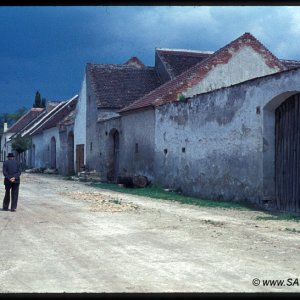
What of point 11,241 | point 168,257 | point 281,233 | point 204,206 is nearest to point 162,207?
point 204,206

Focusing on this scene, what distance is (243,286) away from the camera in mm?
5527

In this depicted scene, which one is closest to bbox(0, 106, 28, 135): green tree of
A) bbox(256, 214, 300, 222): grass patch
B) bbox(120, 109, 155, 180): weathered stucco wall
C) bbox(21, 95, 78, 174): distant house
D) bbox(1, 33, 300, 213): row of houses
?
bbox(21, 95, 78, 174): distant house

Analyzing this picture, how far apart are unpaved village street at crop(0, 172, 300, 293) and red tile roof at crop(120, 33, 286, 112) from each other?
10558mm

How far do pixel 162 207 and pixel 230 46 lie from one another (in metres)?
12.0

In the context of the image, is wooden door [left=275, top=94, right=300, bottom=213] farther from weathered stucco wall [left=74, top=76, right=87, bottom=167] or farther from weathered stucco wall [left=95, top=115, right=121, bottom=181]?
weathered stucco wall [left=74, top=76, right=87, bottom=167]

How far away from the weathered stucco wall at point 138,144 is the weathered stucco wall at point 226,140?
168cm

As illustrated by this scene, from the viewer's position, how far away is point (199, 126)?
18.5 m

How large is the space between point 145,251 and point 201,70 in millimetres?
16876

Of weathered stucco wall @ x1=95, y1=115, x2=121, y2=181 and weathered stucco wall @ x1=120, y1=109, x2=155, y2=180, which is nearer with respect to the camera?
weathered stucco wall @ x1=120, y1=109, x2=155, y2=180

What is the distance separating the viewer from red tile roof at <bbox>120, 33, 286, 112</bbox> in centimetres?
2333

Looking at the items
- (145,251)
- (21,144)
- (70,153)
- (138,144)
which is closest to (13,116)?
(21,144)

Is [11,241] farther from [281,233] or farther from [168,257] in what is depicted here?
[281,233]

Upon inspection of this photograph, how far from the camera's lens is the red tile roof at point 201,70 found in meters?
23.3

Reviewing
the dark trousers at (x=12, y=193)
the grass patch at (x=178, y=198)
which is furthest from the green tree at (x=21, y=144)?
the dark trousers at (x=12, y=193)
